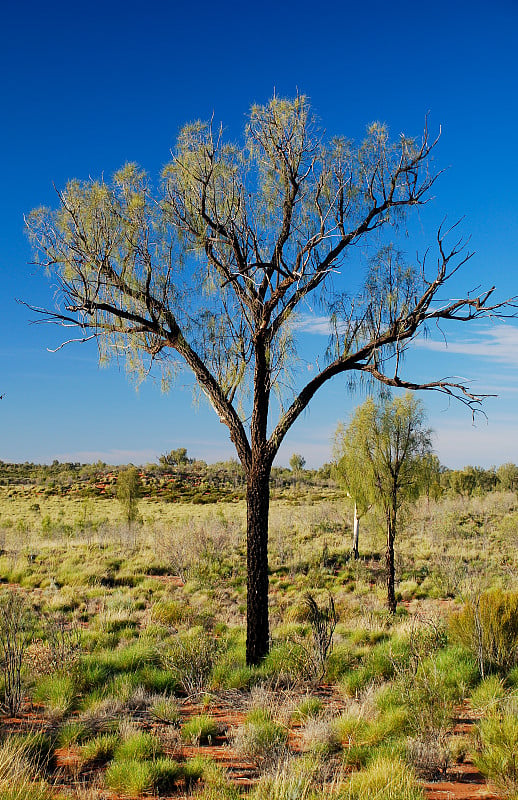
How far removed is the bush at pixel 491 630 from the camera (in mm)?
7637

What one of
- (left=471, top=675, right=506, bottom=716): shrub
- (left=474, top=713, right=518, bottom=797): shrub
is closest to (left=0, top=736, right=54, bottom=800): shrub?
(left=474, top=713, right=518, bottom=797): shrub

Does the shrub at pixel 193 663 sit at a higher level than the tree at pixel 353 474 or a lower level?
lower

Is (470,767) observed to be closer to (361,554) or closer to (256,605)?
(256,605)

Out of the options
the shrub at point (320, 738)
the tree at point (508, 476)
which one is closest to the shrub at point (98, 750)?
the shrub at point (320, 738)

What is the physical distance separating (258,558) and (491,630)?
3.66m

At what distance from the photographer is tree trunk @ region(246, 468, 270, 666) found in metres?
8.98

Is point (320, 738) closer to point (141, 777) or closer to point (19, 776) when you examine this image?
point (141, 777)

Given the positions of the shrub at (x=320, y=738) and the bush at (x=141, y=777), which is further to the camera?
the shrub at (x=320, y=738)

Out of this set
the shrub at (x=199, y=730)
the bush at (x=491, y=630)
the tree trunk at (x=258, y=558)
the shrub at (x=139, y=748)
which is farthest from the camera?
the tree trunk at (x=258, y=558)

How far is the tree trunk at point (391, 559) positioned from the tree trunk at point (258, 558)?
30.3 feet

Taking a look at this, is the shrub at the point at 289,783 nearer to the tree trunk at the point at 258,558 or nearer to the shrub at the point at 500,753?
the shrub at the point at 500,753

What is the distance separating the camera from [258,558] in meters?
9.12

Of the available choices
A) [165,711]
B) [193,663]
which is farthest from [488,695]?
[193,663]

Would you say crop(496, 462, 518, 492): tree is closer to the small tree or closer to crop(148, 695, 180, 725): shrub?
the small tree
